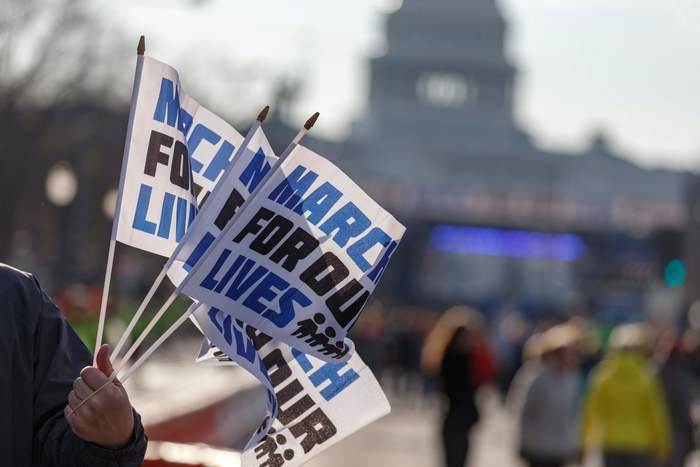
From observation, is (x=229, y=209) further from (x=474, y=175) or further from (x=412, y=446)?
(x=474, y=175)

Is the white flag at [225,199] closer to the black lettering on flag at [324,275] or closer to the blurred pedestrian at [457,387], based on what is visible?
the black lettering on flag at [324,275]

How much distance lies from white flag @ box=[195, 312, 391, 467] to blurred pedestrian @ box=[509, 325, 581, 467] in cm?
926

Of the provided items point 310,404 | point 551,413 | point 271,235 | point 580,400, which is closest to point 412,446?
point 580,400

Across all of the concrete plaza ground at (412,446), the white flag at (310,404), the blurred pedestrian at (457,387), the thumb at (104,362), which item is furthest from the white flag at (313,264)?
the concrete plaza ground at (412,446)

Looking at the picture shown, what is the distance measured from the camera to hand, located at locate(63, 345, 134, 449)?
401cm

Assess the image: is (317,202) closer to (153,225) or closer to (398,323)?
(153,225)

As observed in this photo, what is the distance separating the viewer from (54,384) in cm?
428

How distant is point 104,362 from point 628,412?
10357mm

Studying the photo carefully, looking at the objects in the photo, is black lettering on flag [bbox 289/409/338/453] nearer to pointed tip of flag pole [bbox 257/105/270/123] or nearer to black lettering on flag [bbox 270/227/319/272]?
black lettering on flag [bbox 270/227/319/272]

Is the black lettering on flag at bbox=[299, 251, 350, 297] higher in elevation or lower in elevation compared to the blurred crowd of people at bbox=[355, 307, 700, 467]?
higher

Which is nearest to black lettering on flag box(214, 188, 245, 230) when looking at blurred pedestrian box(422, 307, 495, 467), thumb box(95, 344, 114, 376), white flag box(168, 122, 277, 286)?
white flag box(168, 122, 277, 286)

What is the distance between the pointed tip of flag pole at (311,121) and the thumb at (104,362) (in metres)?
0.58

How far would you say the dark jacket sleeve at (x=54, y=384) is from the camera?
4195 mm

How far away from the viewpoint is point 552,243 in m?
81.8
